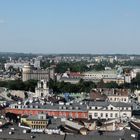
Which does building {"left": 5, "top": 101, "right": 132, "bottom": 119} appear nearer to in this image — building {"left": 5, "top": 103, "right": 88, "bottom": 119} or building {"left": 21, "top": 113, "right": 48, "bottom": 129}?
building {"left": 5, "top": 103, "right": 88, "bottom": 119}

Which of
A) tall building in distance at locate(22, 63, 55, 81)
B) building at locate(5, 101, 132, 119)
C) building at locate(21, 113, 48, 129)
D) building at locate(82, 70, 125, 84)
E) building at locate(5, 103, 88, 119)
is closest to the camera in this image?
building at locate(21, 113, 48, 129)

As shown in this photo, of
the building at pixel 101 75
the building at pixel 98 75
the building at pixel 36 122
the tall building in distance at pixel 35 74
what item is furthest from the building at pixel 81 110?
the building at pixel 98 75

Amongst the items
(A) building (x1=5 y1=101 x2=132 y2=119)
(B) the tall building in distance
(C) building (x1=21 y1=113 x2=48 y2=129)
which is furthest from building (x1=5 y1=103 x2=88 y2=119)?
(B) the tall building in distance

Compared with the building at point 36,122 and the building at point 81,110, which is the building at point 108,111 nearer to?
the building at point 81,110

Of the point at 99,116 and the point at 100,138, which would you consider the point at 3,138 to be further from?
the point at 99,116

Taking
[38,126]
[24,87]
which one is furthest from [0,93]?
[38,126]

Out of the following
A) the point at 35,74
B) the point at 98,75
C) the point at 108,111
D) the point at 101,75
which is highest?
the point at 108,111

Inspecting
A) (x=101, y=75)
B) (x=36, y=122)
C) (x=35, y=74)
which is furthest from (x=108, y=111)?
(x=101, y=75)

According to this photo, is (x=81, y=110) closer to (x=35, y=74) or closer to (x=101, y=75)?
(x=35, y=74)
